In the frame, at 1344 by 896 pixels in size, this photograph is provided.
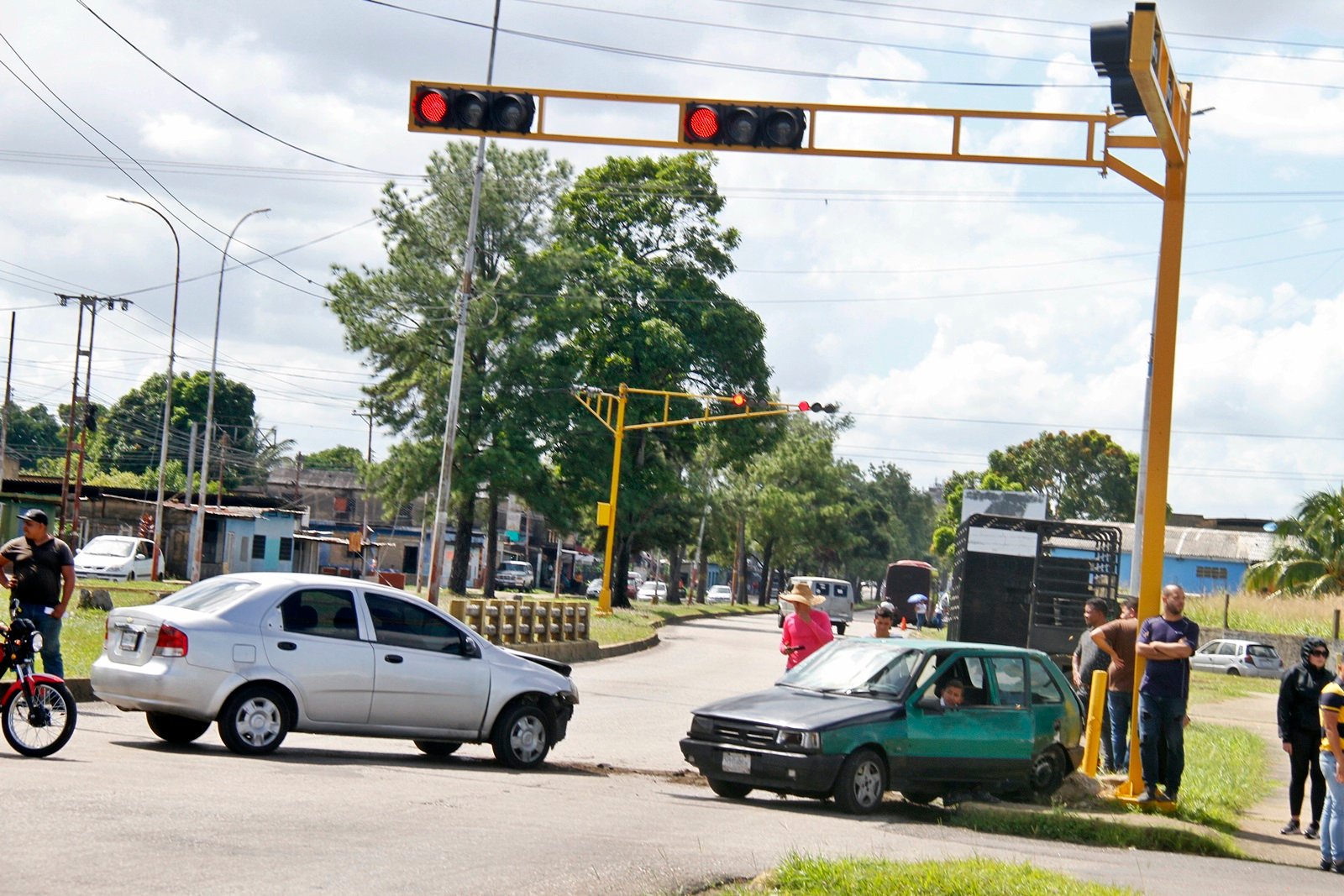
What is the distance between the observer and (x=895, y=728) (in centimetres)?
1245

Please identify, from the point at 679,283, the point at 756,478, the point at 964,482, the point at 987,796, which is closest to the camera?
the point at 987,796

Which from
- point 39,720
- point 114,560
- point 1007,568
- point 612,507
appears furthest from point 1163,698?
point 114,560

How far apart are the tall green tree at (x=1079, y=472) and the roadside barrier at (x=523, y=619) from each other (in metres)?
82.9

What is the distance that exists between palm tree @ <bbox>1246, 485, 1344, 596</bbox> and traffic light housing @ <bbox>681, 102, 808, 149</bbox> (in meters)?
45.0

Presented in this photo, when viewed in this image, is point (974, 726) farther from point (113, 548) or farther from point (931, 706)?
point (113, 548)

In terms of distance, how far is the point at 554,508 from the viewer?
2232 inches

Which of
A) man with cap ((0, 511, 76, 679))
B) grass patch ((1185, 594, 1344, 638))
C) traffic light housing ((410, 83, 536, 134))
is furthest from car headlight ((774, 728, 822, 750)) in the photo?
grass patch ((1185, 594, 1344, 638))

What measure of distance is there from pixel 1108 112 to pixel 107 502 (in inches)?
2417

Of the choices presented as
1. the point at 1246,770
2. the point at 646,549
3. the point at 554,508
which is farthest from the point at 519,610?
the point at 646,549

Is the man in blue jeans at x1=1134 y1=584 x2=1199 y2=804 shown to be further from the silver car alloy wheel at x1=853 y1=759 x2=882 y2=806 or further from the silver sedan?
the silver sedan

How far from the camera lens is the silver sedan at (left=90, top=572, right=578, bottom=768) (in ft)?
40.5

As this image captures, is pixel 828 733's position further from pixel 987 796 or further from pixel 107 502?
pixel 107 502

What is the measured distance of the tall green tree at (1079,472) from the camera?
11100 cm

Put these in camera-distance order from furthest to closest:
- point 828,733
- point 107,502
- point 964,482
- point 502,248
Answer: point 964,482 → point 107,502 → point 502,248 → point 828,733
